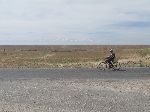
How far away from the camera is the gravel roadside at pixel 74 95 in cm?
1455

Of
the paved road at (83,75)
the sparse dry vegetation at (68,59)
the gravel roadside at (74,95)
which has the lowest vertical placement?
the gravel roadside at (74,95)

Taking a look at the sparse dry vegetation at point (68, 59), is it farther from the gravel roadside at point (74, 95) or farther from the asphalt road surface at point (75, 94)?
the gravel roadside at point (74, 95)

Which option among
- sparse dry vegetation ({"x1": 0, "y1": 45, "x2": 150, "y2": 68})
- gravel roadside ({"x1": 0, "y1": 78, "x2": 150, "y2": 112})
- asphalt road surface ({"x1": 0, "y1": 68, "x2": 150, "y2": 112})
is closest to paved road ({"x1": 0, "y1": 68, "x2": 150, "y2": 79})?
asphalt road surface ({"x1": 0, "y1": 68, "x2": 150, "y2": 112})

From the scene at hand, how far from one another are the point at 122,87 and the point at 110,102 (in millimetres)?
4502

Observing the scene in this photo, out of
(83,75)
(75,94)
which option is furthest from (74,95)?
(83,75)

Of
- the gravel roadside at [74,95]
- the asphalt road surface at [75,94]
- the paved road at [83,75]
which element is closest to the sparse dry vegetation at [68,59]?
the paved road at [83,75]

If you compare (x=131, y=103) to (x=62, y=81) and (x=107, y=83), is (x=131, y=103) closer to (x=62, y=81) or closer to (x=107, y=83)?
(x=107, y=83)

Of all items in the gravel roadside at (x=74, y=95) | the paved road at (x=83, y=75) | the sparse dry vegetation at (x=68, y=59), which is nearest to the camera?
the gravel roadside at (x=74, y=95)

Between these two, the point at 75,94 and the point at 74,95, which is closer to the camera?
the point at 74,95

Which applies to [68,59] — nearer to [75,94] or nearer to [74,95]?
[75,94]

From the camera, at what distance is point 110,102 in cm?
1556

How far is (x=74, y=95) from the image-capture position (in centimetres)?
1747

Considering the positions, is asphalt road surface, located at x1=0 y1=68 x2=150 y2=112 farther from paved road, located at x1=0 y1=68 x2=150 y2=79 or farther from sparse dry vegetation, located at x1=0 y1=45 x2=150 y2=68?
sparse dry vegetation, located at x1=0 y1=45 x2=150 y2=68

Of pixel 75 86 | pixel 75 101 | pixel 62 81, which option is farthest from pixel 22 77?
pixel 75 101
